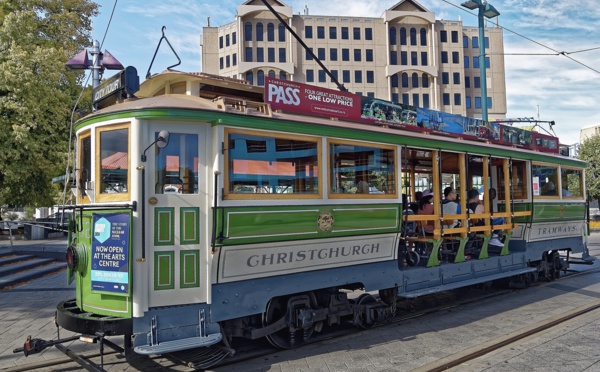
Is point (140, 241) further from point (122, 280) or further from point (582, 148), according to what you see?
point (582, 148)

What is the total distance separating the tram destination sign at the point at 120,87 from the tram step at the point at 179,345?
2852mm

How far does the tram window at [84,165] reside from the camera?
226 inches

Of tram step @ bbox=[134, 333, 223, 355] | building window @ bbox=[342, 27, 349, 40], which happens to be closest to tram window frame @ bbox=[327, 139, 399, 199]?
tram step @ bbox=[134, 333, 223, 355]

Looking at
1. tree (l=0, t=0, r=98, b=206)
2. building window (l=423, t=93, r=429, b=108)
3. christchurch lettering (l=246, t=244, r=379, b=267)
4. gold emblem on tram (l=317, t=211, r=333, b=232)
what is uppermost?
building window (l=423, t=93, r=429, b=108)

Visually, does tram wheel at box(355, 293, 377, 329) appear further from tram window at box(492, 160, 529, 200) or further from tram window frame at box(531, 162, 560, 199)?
tram window frame at box(531, 162, 560, 199)

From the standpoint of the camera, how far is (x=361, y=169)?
22.6 feet

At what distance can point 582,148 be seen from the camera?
3509cm

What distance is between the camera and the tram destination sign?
227 inches

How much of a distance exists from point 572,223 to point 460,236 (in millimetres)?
4804

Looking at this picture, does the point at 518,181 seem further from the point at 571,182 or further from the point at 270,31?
the point at 270,31

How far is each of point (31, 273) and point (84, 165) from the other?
865 centimetres

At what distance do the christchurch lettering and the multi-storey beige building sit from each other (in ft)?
150

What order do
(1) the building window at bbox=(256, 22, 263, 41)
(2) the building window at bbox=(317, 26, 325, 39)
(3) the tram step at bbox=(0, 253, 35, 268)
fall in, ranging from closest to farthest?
(3) the tram step at bbox=(0, 253, 35, 268) → (1) the building window at bbox=(256, 22, 263, 41) → (2) the building window at bbox=(317, 26, 325, 39)

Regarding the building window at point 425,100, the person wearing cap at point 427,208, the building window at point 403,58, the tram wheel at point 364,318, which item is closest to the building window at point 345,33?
the building window at point 403,58
